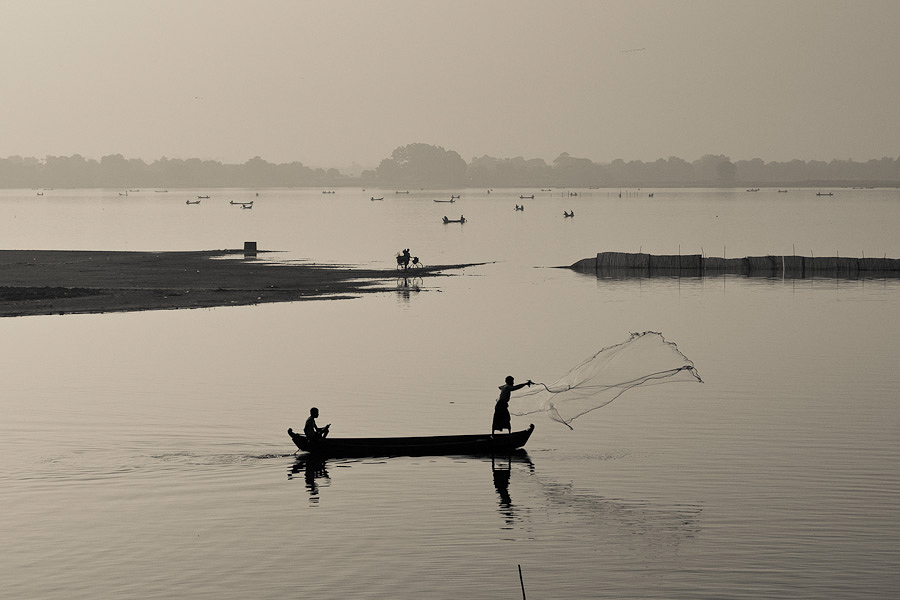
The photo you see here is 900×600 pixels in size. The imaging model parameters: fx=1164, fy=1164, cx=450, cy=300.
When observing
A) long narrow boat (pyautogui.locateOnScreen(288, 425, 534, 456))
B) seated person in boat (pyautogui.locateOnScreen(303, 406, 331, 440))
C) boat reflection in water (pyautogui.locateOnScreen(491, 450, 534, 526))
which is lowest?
boat reflection in water (pyautogui.locateOnScreen(491, 450, 534, 526))

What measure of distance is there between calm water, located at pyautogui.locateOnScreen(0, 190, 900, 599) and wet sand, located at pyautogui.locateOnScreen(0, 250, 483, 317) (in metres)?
4.14

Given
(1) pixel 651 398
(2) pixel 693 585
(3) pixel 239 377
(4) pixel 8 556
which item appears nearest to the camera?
(2) pixel 693 585

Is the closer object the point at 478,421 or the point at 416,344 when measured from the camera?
the point at 478,421

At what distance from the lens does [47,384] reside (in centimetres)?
4969

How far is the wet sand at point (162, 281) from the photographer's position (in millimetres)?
76438

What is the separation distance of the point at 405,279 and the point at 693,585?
78.5m

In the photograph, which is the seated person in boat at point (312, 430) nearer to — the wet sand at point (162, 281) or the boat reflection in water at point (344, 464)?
the boat reflection in water at point (344, 464)

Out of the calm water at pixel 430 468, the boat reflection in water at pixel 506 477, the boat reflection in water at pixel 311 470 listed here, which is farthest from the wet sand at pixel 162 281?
the boat reflection in water at pixel 506 477

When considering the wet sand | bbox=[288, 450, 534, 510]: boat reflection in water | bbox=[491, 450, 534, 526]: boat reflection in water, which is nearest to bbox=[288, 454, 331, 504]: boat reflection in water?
bbox=[288, 450, 534, 510]: boat reflection in water

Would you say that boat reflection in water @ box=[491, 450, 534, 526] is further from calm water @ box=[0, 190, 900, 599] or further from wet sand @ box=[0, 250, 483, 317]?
wet sand @ box=[0, 250, 483, 317]

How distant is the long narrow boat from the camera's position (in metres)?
35.5

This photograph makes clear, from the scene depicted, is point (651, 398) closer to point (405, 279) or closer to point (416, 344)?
point (416, 344)

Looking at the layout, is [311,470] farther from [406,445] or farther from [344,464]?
[406,445]

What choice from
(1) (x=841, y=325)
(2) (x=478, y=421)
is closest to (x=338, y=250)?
(1) (x=841, y=325)
